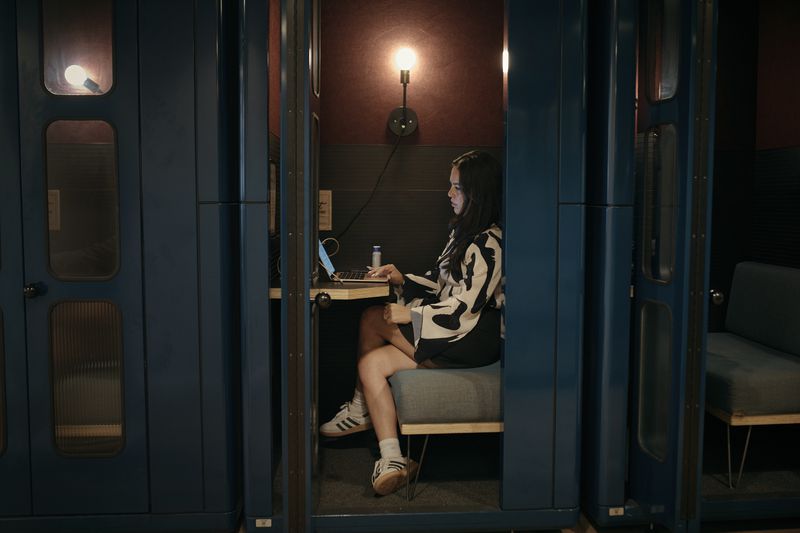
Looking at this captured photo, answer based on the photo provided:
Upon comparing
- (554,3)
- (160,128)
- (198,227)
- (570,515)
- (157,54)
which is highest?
(554,3)

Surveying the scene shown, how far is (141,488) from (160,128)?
4.55 feet

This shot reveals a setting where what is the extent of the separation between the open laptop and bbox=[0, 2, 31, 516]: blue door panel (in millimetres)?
1246

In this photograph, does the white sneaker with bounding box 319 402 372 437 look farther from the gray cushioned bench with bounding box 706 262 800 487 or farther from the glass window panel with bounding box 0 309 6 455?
the gray cushioned bench with bounding box 706 262 800 487

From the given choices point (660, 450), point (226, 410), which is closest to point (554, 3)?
point (660, 450)

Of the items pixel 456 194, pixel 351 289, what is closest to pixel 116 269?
pixel 351 289

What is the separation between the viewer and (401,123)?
13.2ft

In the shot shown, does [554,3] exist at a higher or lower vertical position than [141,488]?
higher

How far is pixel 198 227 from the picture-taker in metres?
2.81

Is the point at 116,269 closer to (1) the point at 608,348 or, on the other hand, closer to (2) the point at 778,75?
(1) the point at 608,348

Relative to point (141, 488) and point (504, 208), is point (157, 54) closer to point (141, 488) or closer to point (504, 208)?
point (504, 208)

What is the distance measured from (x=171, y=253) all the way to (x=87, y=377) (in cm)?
58

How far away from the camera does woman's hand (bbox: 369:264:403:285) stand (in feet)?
12.1

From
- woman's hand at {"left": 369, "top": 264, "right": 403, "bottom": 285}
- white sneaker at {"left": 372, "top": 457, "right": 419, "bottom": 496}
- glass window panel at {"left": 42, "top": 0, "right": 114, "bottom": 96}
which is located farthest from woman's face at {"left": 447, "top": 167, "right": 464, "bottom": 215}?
glass window panel at {"left": 42, "top": 0, "right": 114, "bottom": 96}

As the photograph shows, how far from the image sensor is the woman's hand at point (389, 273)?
3.68 m
